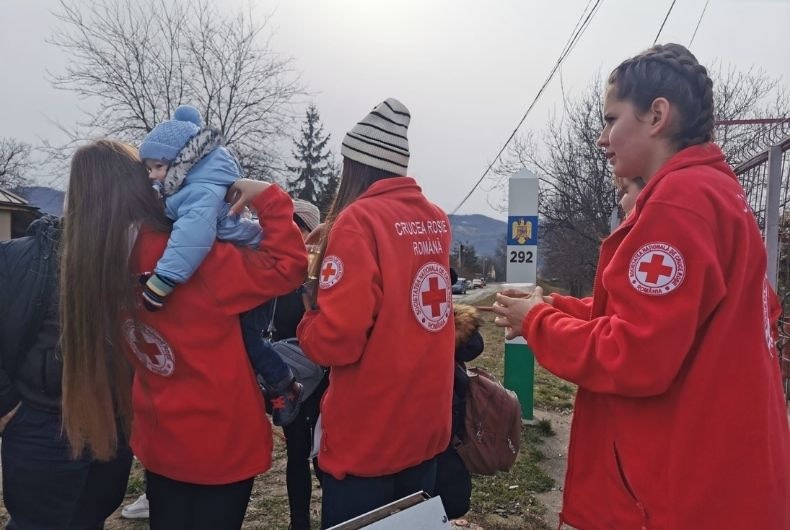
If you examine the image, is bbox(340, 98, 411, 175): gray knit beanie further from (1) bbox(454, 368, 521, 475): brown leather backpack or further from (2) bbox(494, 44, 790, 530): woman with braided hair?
(1) bbox(454, 368, 521, 475): brown leather backpack

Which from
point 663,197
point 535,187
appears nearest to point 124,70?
point 535,187

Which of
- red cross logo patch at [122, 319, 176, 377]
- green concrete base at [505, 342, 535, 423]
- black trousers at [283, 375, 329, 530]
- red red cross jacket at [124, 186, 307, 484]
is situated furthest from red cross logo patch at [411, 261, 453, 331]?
green concrete base at [505, 342, 535, 423]

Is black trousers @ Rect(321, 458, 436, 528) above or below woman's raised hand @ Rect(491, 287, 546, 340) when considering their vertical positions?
below

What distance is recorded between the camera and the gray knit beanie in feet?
6.41

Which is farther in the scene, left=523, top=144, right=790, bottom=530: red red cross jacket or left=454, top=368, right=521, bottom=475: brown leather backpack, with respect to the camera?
left=454, top=368, right=521, bottom=475: brown leather backpack

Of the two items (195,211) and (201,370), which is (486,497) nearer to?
(201,370)

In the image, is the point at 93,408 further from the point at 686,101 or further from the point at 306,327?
the point at 686,101

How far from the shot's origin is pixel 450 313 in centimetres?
201

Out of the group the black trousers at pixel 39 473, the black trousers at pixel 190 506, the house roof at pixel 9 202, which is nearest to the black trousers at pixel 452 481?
the black trousers at pixel 190 506

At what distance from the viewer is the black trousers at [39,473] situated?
1.82m

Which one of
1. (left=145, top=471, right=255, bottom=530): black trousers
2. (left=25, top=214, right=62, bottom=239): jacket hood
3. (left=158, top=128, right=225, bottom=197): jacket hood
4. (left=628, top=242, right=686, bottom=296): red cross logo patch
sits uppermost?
(left=158, top=128, right=225, bottom=197): jacket hood

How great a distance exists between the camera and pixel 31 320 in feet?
5.86

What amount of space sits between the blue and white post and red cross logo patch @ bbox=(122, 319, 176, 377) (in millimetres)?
3815

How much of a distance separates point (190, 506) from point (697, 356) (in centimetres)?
169
